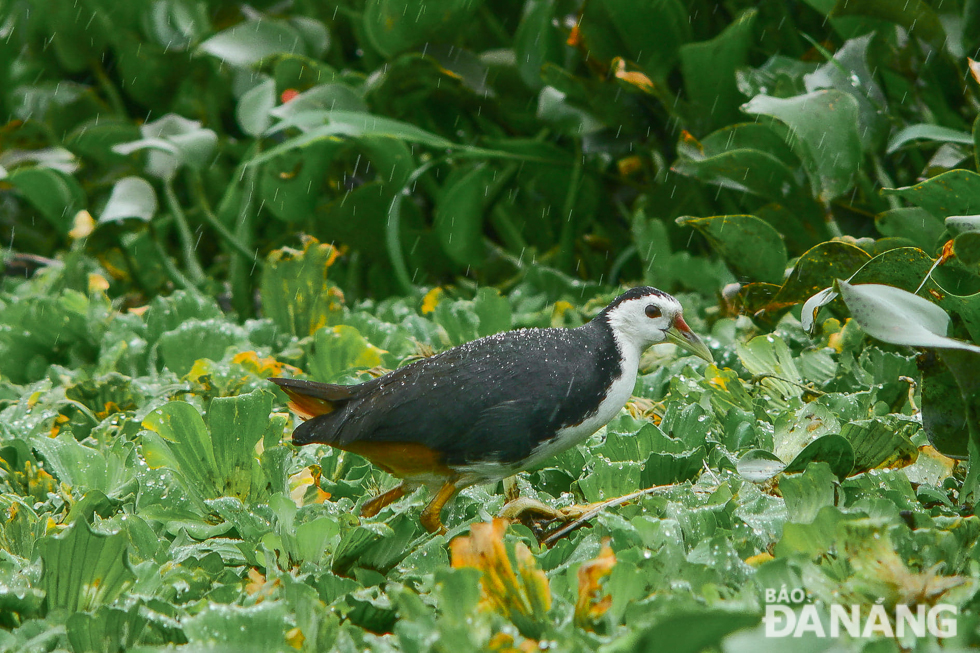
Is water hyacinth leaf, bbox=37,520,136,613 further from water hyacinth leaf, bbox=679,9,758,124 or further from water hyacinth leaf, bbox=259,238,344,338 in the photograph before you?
water hyacinth leaf, bbox=679,9,758,124

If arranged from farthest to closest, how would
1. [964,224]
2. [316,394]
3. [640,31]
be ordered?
[640,31], [316,394], [964,224]

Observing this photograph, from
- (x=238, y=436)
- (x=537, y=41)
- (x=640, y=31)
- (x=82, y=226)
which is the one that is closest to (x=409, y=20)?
(x=537, y=41)

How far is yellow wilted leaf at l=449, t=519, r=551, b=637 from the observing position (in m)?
1.14

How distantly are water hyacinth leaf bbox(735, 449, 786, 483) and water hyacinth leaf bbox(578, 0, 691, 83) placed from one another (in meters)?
1.54

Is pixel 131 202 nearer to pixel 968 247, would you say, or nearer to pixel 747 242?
pixel 747 242

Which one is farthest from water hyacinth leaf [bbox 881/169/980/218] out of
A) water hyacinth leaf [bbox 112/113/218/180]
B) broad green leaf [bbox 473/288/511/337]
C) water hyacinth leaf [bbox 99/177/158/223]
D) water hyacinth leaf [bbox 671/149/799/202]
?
water hyacinth leaf [bbox 99/177/158/223]

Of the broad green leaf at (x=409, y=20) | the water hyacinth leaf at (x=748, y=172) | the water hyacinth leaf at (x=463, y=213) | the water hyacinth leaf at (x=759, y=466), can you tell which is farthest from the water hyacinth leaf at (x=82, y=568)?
the broad green leaf at (x=409, y=20)

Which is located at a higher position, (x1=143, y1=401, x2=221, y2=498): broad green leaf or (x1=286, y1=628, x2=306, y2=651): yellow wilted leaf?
(x1=286, y1=628, x2=306, y2=651): yellow wilted leaf

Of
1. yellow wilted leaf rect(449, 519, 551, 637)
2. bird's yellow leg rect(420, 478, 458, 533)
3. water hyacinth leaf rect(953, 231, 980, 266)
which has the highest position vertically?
water hyacinth leaf rect(953, 231, 980, 266)

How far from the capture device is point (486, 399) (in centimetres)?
158

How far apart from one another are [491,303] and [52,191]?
1729mm

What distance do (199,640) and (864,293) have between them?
95cm

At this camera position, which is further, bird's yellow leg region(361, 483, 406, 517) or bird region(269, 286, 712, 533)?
bird's yellow leg region(361, 483, 406, 517)

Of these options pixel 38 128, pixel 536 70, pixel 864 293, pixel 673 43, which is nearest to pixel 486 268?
pixel 536 70
